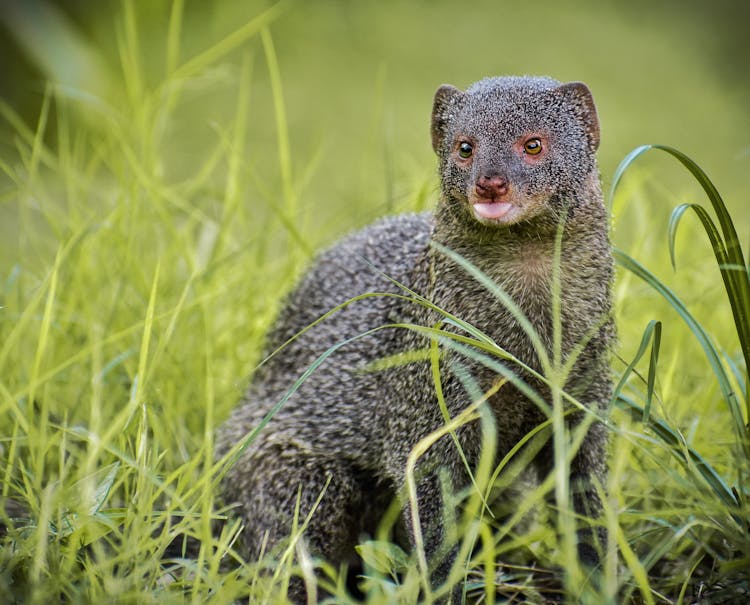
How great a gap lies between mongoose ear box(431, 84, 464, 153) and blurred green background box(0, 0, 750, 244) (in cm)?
241

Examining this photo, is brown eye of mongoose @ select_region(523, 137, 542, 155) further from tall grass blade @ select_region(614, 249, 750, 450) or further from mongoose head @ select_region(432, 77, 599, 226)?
tall grass blade @ select_region(614, 249, 750, 450)

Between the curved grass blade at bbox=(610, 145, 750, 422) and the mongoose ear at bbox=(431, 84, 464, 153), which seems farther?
the mongoose ear at bbox=(431, 84, 464, 153)

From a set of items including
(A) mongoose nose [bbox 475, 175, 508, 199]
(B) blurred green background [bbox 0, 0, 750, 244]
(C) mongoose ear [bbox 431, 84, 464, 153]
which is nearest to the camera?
(A) mongoose nose [bbox 475, 175, 508, 199]

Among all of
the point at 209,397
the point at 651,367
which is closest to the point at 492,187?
the point at 651,367

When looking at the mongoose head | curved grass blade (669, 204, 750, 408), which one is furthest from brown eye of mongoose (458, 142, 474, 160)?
curved grass blade (669, 204, 750, 408)

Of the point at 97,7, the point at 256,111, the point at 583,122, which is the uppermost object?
the point at 97,7

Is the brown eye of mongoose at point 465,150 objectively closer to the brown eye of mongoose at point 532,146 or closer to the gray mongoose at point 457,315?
the gray mongoose at point 457,315

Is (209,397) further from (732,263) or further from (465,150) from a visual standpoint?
(732,263)

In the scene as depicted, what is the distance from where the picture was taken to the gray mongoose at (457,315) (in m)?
2.03

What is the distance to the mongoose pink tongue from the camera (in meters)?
1.93

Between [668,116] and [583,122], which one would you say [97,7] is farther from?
[583,122]

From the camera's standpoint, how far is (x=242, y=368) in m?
3.02

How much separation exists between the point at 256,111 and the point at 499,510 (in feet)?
14.0

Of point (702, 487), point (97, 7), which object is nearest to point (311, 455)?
point (702, 487)
